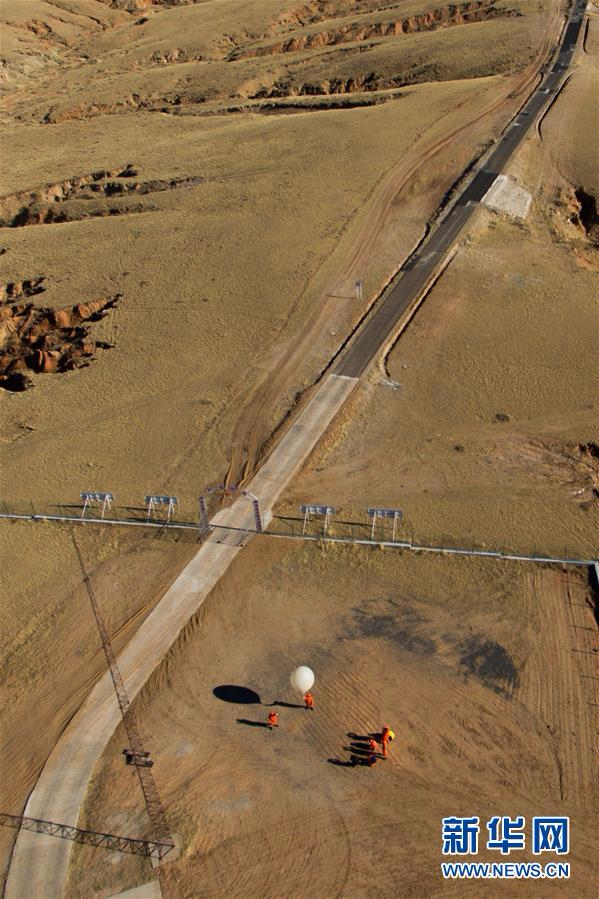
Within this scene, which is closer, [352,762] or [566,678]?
[352,762]

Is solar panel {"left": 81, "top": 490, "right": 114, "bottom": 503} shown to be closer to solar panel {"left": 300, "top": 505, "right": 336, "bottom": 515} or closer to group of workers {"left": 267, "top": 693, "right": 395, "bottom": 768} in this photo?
solar panel {"left": 300, "top": 505, "right": 336, "bottom": 515}

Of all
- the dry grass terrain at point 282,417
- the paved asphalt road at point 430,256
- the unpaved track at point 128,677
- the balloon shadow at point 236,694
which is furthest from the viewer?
the paved asphalt road at point 430,256

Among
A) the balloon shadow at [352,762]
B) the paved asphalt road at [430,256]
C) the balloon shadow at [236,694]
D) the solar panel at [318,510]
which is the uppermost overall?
the paved asphalt road at [430,256]

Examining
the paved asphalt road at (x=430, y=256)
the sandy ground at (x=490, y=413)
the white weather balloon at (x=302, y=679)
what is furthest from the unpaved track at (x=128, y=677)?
the white weather balloon at (x=302, y=679)

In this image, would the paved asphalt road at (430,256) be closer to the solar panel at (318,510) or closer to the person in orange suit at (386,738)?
the solar panel at (318,510)

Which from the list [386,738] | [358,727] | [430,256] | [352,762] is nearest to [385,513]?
[358,727]

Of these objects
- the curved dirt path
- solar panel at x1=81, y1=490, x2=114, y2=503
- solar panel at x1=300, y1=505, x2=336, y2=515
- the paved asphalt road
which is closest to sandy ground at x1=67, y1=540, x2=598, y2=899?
the curved dirt path

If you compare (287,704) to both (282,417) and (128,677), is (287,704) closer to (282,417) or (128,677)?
(128,677)
